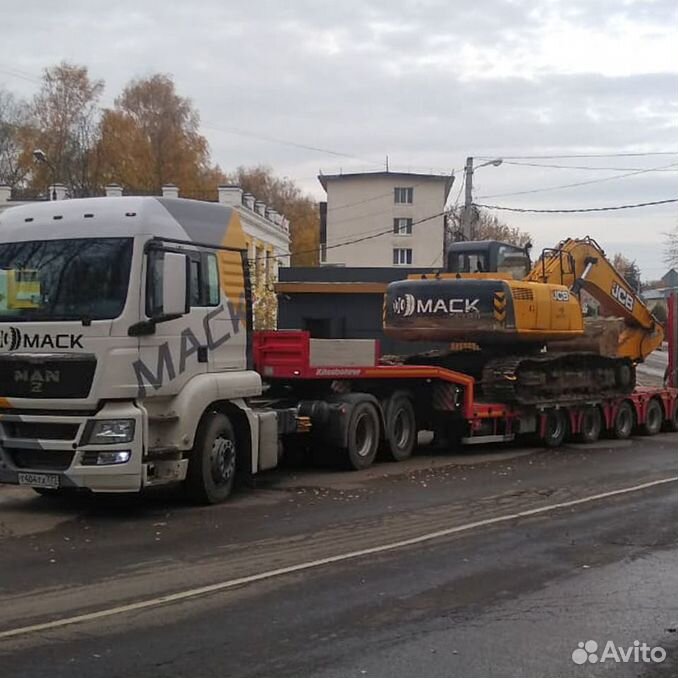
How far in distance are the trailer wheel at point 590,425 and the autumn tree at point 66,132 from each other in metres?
45.9

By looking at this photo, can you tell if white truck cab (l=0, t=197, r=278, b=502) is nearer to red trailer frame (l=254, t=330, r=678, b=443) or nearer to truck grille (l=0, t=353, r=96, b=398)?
truck grille (l=0, t=353, r=96, b=398)

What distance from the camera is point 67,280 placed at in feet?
33.4

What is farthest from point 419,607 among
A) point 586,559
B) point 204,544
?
point 204,544

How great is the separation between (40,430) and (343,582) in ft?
13.6

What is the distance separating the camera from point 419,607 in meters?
6.88

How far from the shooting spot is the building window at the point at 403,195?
80.2 m

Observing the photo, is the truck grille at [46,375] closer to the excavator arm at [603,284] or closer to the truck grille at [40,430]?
the truck grille at [40,430]

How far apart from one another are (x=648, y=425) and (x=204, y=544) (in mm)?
14436

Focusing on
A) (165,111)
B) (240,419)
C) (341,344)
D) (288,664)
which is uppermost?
(165,111)

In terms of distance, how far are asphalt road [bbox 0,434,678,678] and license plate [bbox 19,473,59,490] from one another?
1.37 feet

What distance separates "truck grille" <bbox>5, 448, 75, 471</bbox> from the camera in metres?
10.0

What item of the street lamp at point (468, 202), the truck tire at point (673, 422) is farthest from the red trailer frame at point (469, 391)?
the street lamp at point (468, 202)

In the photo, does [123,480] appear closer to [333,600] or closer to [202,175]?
[333,600]

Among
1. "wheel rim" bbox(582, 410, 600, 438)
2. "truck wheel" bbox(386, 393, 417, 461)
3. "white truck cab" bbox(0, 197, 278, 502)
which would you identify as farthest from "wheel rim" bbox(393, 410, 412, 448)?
"wheel rim" bbox(582, 410, 600, 438)
